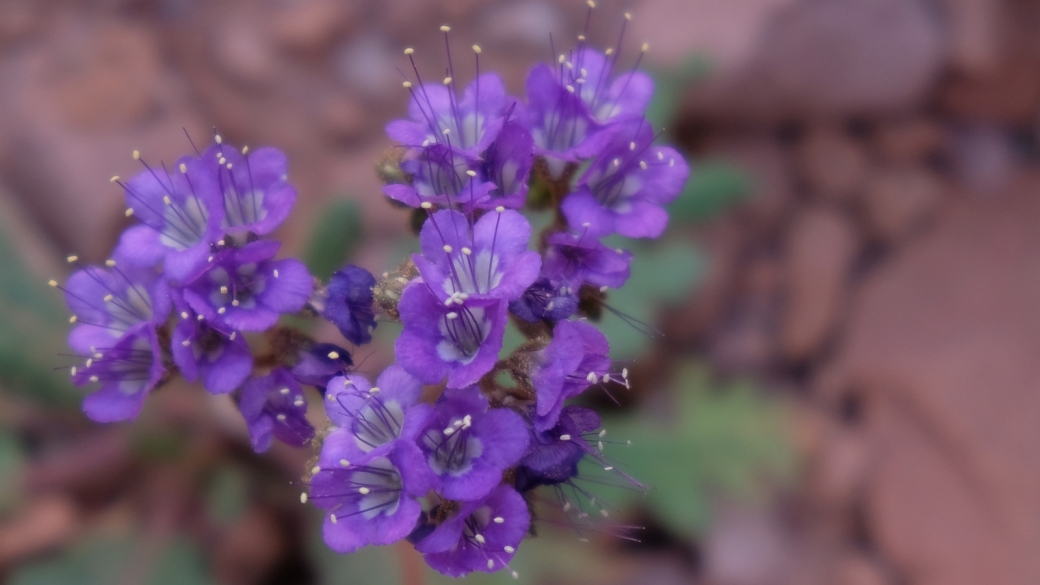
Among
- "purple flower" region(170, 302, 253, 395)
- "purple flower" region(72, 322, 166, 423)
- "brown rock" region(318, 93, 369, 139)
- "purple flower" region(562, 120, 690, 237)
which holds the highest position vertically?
"purple flower" region(562, 120, 690, 237)

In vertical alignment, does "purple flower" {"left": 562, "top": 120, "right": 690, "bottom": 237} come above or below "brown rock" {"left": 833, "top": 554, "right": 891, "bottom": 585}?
above

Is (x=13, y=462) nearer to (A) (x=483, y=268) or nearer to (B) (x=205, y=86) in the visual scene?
(B) (x=205, y=86)

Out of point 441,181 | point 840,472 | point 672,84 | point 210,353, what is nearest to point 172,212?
point 210,353

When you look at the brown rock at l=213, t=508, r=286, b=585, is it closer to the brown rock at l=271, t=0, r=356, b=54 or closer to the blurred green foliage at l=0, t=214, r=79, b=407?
the blurred green foliage at l=0, t=214, r=79, b=407

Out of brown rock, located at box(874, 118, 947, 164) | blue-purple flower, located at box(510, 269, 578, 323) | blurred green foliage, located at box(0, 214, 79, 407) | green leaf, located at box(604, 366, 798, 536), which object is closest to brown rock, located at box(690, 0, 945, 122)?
brown rock, located at box(874, 118, 947, 164)

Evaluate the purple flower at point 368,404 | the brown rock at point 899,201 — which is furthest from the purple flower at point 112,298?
the brown rock at point 899,201

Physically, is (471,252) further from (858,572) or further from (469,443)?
(858,572)
